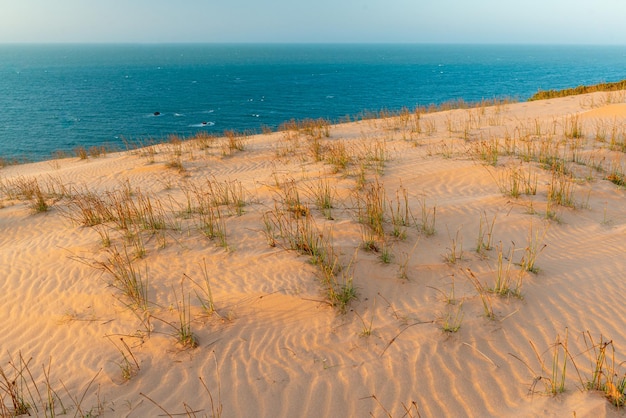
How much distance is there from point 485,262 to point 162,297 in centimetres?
409

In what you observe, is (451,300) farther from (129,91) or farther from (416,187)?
(129,91)

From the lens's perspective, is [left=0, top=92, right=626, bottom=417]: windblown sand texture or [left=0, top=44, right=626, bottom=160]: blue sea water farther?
[left=0, top=44, right=626, bottom=160]: blue sea water

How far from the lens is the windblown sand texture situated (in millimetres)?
3180

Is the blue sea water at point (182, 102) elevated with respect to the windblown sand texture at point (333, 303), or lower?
elevated

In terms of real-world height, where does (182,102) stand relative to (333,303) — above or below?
above

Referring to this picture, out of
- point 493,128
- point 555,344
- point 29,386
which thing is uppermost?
point 493,128

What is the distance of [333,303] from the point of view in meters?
4.15

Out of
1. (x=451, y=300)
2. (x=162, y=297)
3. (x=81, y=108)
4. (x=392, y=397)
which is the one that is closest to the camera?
(x=392, y=397)

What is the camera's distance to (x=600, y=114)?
1398 cm

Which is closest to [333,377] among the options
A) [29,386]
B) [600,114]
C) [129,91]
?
[29,386]

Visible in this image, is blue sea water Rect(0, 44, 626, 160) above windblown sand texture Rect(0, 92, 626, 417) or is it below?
above

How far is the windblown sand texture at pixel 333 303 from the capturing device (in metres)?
3.18

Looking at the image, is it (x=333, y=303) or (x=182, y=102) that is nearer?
(x=333, y=303)

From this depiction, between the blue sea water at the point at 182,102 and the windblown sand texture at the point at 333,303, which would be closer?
the windblown sand texture at the point at 333,303
